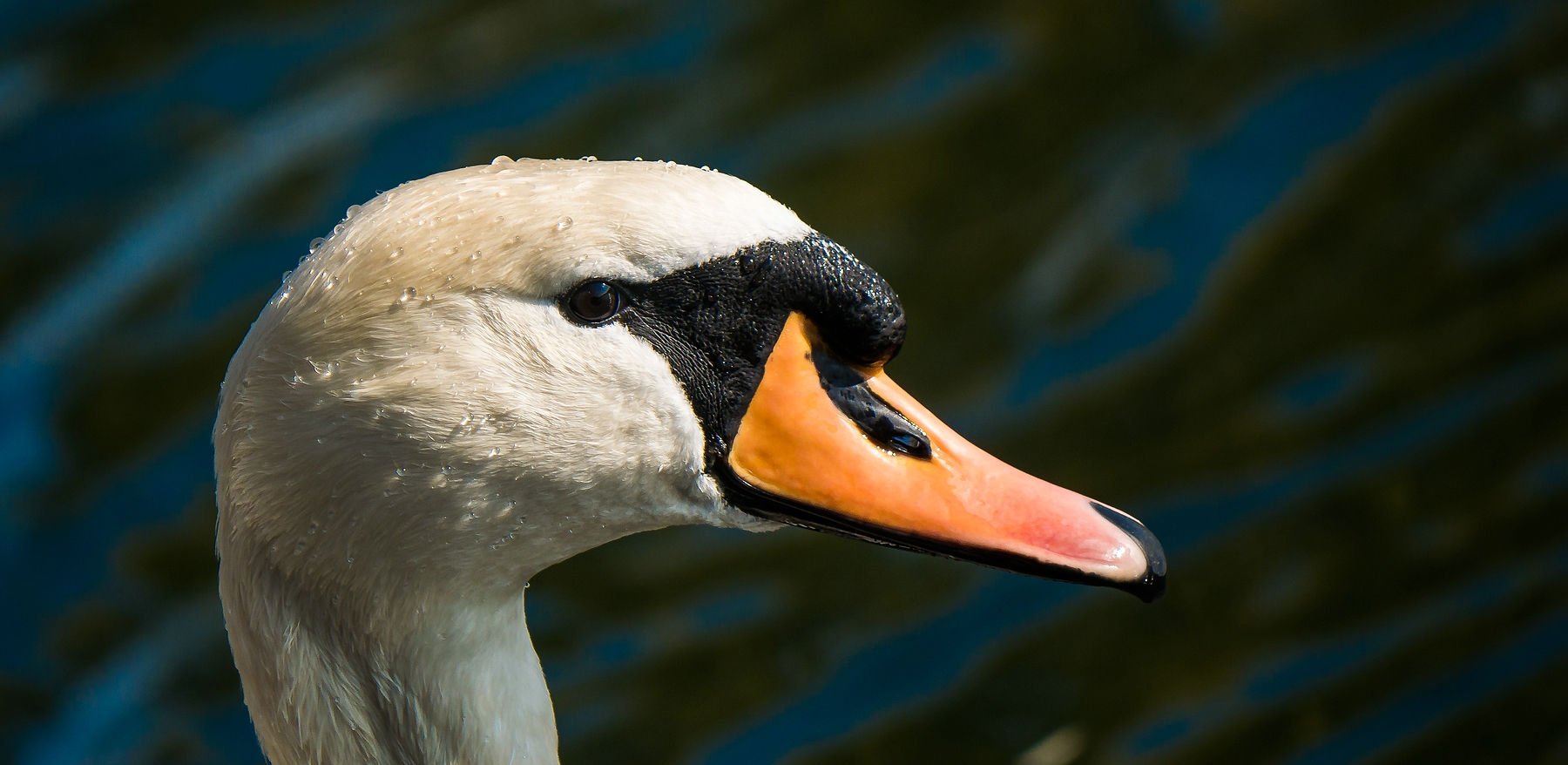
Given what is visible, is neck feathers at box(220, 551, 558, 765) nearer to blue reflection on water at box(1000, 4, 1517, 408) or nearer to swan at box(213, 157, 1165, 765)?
swan at box(213, 157, 1165, 765)

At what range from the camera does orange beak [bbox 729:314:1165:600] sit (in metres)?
2.31

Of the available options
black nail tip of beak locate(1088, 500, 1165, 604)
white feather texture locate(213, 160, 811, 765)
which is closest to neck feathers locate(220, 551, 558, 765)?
white feather texture locate(213, 160, 811, 765)

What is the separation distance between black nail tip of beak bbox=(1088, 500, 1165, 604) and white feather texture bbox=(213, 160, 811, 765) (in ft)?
1.89

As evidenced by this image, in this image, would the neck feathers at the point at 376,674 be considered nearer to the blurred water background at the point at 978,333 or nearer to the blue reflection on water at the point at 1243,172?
the blurred water background at the point at 978,333

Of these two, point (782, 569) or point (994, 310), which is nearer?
point (782, 569)

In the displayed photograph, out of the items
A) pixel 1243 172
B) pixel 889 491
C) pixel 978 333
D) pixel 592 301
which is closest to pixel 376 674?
pixel 592 301

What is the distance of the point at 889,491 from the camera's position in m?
2.33

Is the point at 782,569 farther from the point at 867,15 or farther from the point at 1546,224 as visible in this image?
the point at 1546,224

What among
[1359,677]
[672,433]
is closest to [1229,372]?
[1359,677]

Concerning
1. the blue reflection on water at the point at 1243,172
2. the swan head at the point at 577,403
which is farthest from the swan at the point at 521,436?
the blue reflection on water at the point at 1243,172

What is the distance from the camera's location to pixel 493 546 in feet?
7.45

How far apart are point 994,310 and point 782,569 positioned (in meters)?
1.32

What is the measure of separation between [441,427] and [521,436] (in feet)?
0.37

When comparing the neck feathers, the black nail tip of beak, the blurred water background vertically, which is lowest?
the black nail tip of beak
